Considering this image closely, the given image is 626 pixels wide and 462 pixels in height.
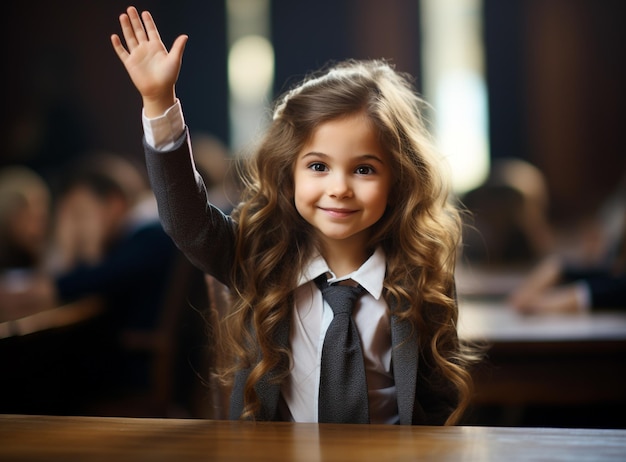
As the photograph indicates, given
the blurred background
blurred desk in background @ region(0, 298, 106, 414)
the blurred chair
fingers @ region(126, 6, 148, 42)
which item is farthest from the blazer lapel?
the blurred background

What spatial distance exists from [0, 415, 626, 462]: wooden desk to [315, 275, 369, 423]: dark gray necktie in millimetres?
209

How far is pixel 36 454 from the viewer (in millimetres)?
848

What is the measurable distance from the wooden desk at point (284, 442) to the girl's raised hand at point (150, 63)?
44 cm

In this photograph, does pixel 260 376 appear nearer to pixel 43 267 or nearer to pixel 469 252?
pixel 43 267

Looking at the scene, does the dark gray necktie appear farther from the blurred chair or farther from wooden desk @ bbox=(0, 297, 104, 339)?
the blurred chair

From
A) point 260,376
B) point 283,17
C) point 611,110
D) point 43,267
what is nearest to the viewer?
point 260,376

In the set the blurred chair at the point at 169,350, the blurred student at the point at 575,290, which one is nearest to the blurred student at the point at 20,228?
the blurred chair at the point at 169,350

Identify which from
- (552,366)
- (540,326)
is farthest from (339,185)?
(540,326)

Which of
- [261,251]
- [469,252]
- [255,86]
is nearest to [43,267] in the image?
[469,252]

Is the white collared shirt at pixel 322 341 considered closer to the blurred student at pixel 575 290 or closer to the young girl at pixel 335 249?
the young girl at pixel 335 249

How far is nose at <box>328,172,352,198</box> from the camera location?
113cm

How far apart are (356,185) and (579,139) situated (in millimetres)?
8021

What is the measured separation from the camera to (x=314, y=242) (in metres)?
1.26

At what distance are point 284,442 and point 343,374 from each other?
11.9 inches
